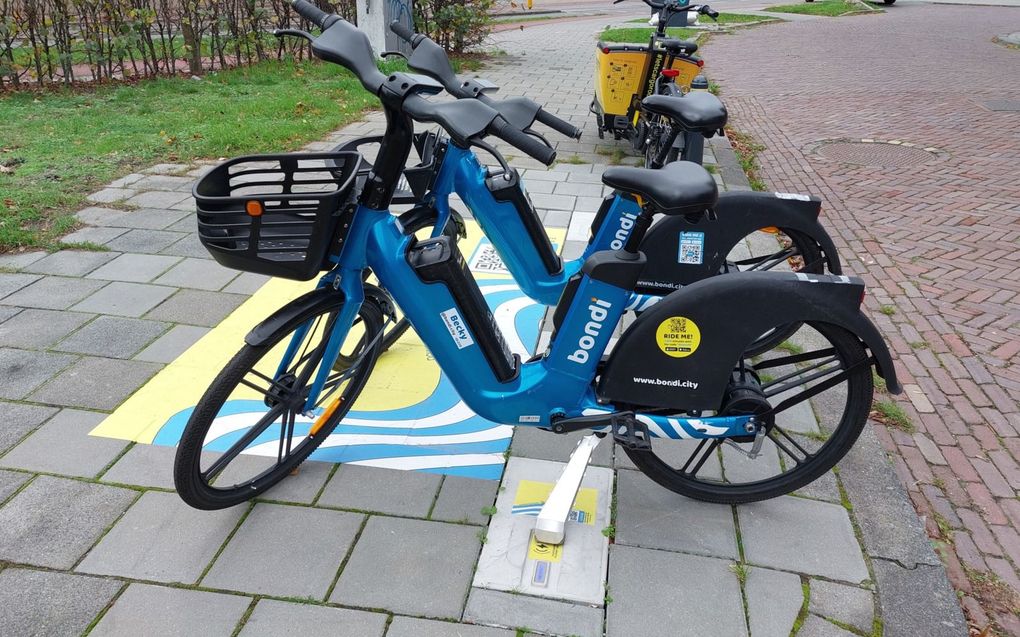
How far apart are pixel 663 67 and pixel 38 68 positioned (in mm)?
7123

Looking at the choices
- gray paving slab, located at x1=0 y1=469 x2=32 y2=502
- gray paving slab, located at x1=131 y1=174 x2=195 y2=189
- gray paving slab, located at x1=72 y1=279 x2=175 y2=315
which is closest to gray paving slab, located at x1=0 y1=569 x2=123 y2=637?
gray paving slab, located at x1=0 y1=469 x2=32 y2=502

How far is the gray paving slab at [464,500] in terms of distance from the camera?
2.48 m

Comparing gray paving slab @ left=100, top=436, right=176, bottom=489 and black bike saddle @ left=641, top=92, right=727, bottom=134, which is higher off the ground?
black bike saddle @ left=641, top=92, right=727, bottom=134

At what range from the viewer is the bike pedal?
233 centimetres

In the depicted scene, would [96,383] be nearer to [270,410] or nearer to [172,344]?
[172,344]

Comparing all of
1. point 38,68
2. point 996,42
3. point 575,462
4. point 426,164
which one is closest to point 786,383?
point 575,462

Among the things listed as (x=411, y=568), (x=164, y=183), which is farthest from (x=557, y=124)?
(x=164, y=183)

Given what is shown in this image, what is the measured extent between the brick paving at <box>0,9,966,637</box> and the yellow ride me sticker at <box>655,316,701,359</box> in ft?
2.06

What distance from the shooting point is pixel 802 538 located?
95.3 inches

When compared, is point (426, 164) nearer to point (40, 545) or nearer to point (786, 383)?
point (786, 383)

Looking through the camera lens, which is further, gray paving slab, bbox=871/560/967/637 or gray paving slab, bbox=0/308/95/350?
gray paving slab, bbox=0/308/95/350

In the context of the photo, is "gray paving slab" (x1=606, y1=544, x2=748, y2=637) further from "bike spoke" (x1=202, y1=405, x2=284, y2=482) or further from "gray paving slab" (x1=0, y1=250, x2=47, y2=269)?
"gray paving slab" (x1=0, y1=250, x2=47, y2=269)

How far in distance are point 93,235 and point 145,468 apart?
2.57 meters

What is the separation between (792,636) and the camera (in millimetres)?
2074
